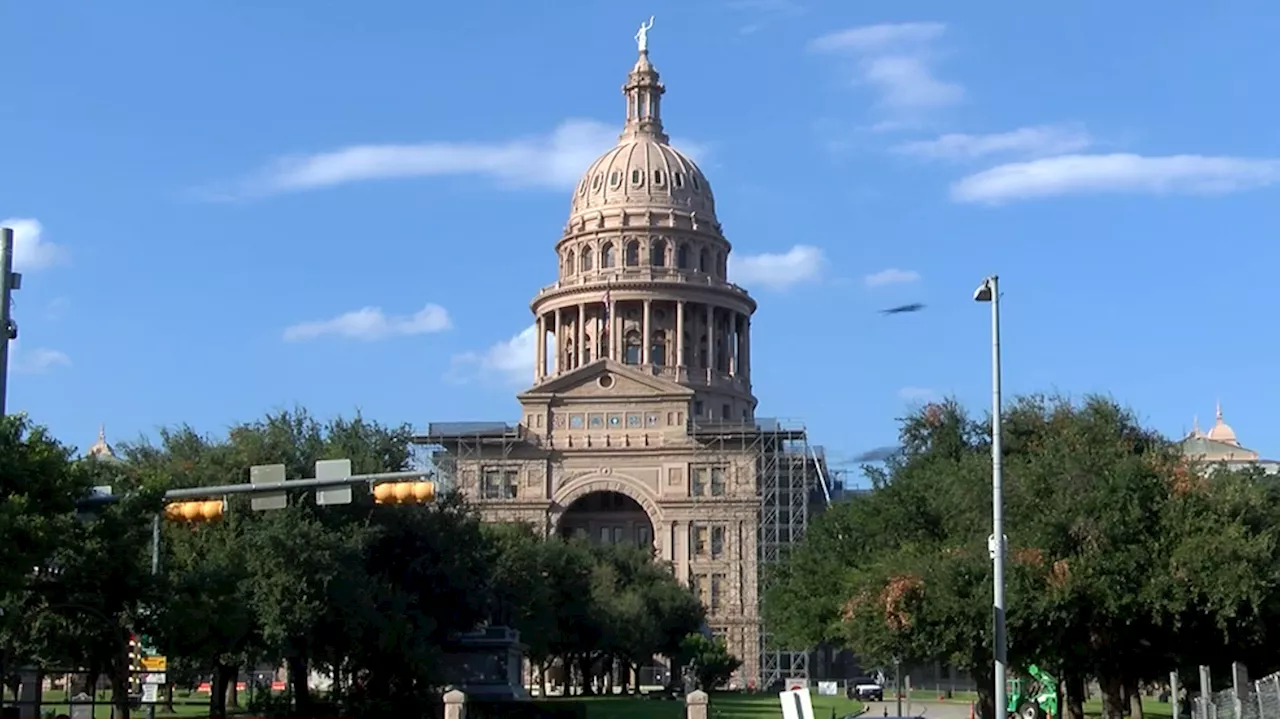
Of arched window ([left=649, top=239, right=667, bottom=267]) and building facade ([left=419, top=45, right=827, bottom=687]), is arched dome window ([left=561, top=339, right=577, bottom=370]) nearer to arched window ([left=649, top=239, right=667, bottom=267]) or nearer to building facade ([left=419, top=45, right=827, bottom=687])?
building facade ([left=419, top=45, right=827, bottom=687])

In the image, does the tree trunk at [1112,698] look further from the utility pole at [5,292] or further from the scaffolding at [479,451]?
the scaffolding at [479,451]

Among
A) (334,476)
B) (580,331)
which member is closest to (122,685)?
(334,476)

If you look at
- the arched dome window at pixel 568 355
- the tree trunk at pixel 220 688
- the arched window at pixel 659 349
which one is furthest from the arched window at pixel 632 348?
the tree trunk at pixel 220 688

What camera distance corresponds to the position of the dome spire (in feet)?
532

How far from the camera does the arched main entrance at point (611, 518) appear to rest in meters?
140

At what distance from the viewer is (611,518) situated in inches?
5517

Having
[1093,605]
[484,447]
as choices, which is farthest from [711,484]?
[1093,605]

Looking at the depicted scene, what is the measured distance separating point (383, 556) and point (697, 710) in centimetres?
2263

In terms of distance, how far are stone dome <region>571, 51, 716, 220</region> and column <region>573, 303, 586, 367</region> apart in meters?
10.1

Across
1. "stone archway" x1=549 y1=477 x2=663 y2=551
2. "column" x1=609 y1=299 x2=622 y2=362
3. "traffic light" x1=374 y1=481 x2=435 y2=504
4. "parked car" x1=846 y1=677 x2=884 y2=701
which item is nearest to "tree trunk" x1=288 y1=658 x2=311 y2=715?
"traffic light" x1=374 y1=481 x2=435 y2=504

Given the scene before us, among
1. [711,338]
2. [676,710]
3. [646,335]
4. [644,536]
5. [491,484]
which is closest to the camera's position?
[676,710]

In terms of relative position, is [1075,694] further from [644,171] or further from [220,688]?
[644,171]

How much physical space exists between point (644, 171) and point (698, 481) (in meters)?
34.3

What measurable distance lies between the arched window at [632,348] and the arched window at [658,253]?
6386 mm
